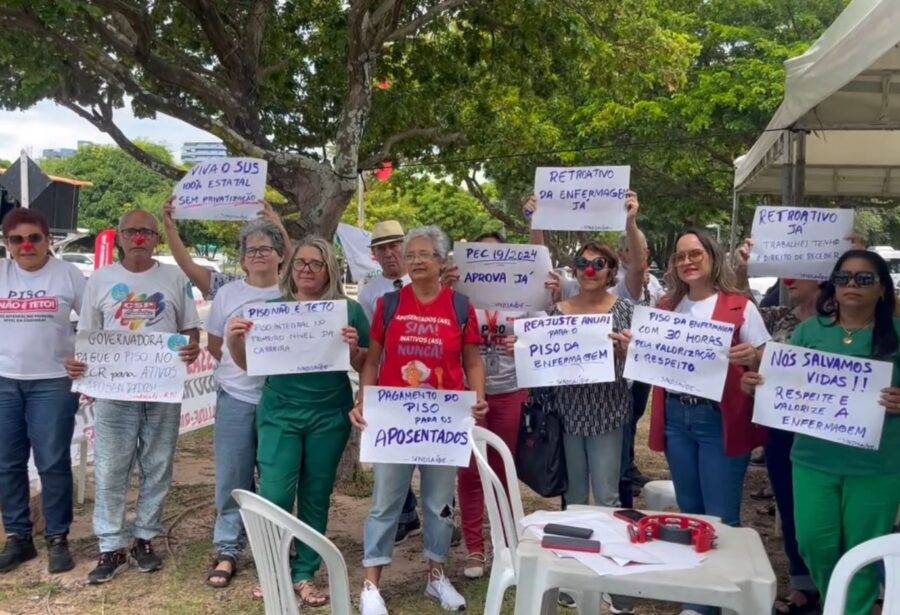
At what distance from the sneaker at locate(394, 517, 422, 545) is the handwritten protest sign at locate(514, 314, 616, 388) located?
1.94 meters

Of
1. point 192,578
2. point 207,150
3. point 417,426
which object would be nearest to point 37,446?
point 192,578


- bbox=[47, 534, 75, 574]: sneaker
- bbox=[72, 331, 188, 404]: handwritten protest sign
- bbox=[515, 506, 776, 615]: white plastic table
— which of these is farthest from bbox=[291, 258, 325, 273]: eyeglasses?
bbox=[47, 534, 75, 574]: sneaker

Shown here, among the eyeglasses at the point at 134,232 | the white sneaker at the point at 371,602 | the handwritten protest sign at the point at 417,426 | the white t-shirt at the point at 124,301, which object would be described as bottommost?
the white sneaker at the point at 371,602

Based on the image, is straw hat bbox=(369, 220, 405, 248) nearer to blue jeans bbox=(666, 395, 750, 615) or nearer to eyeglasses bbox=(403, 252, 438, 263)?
eyeglasses bbox=(403, 252, 438, 263)

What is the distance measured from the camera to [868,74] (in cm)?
509

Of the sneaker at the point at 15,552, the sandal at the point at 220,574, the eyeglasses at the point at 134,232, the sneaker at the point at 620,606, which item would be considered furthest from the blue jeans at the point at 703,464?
the sneaker at the point at 15,552

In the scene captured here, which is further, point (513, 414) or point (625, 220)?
point (513, 414)

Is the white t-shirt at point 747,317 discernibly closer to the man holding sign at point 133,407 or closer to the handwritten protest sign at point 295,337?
the handwritten protest sign at point 295,337

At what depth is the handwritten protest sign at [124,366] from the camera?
4633 mm

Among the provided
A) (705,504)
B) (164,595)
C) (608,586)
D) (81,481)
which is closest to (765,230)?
(705,504)

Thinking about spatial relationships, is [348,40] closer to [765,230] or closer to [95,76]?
[95,76]

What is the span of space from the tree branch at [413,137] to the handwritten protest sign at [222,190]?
Result: 9.64ft

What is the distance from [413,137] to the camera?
888 cm

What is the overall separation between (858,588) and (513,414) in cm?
194
